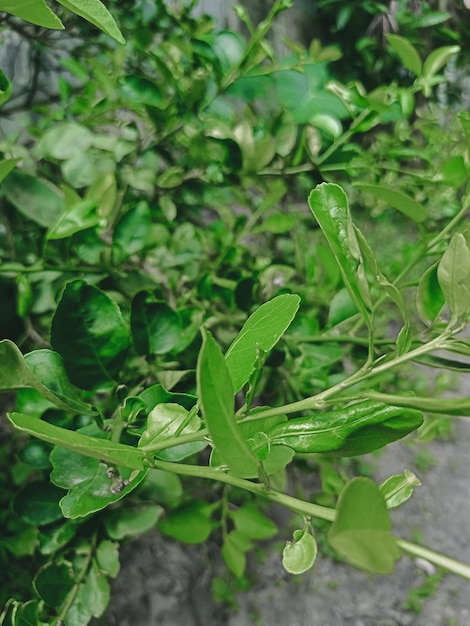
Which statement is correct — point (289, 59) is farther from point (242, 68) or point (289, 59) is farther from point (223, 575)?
point (223, 575)

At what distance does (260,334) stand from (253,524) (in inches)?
14.1

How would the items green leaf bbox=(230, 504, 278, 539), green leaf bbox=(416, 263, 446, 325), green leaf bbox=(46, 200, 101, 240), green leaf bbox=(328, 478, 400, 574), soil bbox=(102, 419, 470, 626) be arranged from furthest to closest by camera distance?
soil bbox=(102, 419, 470, 626) → green leaf bbox=(230, 504, 278, 539) → green leaf bbox=(46, 200, 101, 240) → green leaf bbox=(416, 263, 446, 325) → green leaf bbox=(328, 478, 400, 574)

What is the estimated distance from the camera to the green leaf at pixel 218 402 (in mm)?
150

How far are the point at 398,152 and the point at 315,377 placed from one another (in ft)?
1.12

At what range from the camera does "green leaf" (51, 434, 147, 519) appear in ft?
0.76

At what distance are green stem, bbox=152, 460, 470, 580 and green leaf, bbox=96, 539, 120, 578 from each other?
0.18 meters

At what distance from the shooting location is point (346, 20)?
245cm

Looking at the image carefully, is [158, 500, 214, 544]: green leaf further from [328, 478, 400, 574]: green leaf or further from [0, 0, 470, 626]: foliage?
[328, 478, 400, 574]: green leaf

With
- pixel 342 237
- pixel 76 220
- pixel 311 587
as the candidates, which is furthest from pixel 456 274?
pixel 311 587

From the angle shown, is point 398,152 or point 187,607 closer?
point 398,152

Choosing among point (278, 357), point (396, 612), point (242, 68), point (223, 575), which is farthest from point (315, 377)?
point (396, 612)

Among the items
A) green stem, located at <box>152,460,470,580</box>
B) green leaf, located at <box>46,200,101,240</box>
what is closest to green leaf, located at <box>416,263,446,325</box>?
green stem, located at <box>152,460,470,580</box>

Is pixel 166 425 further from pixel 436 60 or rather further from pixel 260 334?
pixel 436 60

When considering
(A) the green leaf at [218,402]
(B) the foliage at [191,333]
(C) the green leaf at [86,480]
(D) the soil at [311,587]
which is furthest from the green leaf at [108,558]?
(D) the soil at [311,587]
